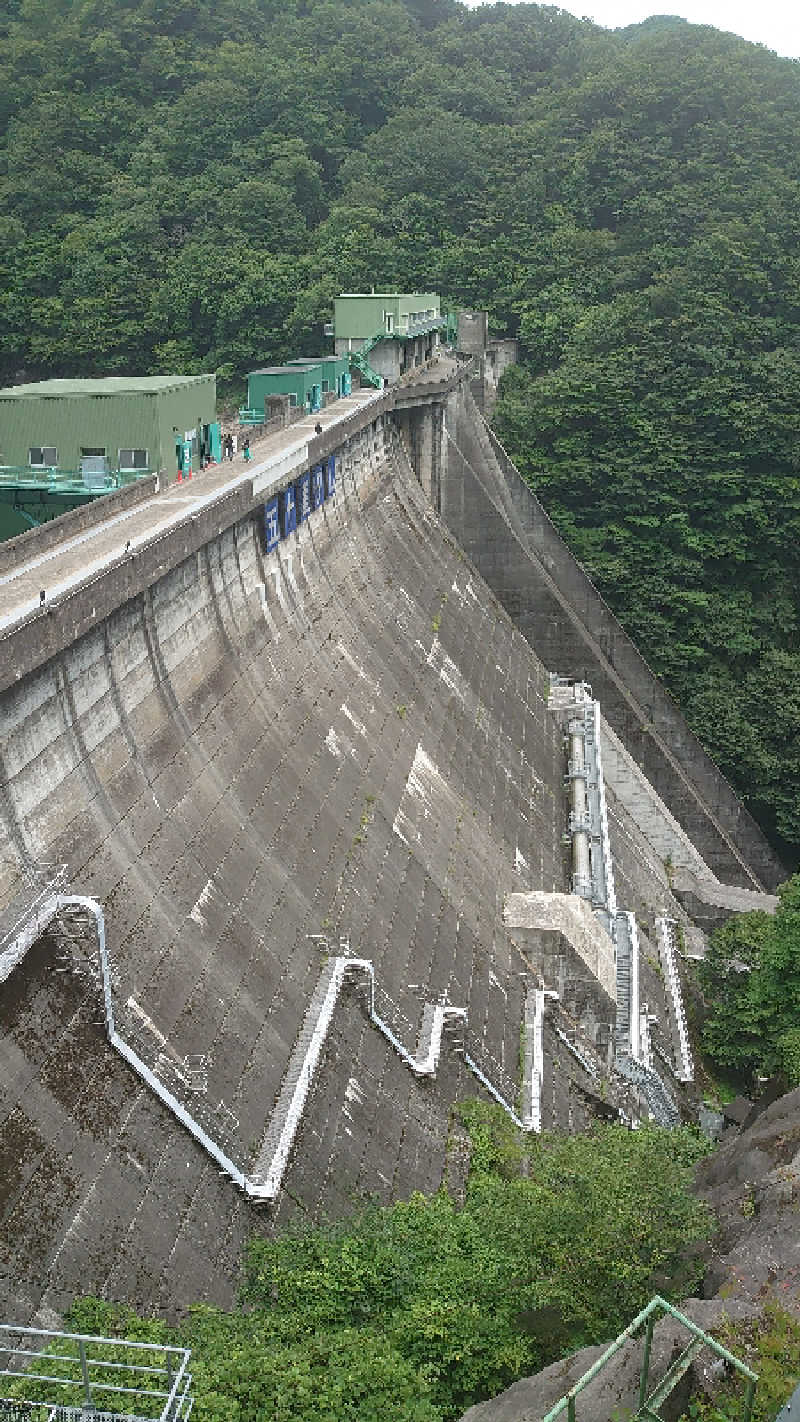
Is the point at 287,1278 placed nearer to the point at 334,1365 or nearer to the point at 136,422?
the point at 334,1365

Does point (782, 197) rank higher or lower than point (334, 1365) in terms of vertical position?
higher

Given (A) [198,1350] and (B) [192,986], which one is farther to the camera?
(B) [192,986]

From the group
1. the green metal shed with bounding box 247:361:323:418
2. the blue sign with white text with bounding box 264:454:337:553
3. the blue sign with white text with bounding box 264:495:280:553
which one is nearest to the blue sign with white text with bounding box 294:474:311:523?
the blue sign with white text with bounding box 264:454:337:553

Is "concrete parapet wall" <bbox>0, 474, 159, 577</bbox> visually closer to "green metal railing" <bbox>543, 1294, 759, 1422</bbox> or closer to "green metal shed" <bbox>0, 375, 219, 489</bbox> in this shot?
"green metal shed" <bbox>0, 375, 219, 489</bbox>

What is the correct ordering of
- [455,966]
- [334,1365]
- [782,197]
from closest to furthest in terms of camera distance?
[334,1365], [455,966], [782,197]

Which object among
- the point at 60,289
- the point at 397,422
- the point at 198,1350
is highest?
the point at 60,289

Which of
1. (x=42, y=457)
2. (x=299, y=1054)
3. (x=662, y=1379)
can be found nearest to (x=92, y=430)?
(x=42, y=457)

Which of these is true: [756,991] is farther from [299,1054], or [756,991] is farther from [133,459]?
[133,459]

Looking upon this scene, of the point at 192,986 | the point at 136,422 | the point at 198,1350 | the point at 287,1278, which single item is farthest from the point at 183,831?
the point at 136,422
